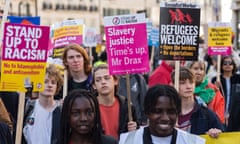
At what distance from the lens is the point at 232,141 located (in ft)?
17.1

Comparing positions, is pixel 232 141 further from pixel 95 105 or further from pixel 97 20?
pixel 97 20

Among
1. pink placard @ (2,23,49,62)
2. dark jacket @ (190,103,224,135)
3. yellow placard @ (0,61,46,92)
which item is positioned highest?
pink placard @ (2,23,49,62)

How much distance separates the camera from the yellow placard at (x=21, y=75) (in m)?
5.69

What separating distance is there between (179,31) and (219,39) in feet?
11.3

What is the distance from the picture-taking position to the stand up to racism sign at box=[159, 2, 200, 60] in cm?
636

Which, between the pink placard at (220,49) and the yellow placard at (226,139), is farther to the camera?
the pink placard at (220,49)

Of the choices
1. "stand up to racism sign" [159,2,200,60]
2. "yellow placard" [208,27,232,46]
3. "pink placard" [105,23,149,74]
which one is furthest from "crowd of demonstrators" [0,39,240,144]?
"yellow placard" [208,27,232,46]

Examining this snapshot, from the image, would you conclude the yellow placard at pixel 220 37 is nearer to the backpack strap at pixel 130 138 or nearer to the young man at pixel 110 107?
the young man at pixel 110 107

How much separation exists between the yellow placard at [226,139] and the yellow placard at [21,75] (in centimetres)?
167

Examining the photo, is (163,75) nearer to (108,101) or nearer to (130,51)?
(130,51)

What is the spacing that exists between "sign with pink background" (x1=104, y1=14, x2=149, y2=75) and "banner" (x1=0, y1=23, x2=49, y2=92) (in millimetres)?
712

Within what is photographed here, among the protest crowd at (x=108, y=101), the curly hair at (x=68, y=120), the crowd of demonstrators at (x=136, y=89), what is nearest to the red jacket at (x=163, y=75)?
the crowd of demonstrators at (x=136, y=89)

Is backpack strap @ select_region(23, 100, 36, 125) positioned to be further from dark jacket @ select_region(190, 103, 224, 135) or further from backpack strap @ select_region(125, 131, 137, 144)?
backpack strap @ select_region(125, 131, 137, 144)

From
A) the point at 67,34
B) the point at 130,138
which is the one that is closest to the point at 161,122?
the point at 130,138
